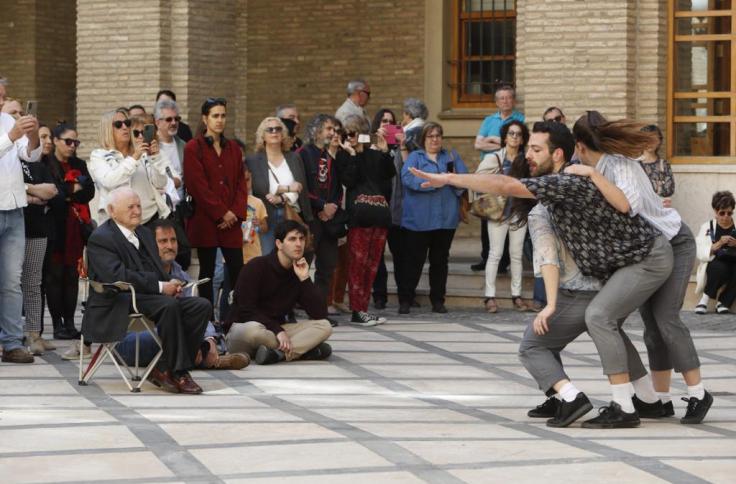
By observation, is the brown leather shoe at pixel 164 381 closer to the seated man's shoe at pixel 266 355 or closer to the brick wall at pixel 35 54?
the seated man's shoe at pixel 266 355

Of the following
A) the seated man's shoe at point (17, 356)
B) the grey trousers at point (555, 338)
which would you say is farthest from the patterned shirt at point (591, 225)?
the seated man's shoe at point (17, 356)

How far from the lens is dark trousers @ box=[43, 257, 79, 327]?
497 inches

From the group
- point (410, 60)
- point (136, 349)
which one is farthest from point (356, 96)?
point (136, 349)

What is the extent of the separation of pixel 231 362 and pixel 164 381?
1.05 meters

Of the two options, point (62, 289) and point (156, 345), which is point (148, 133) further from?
point (156, 345)

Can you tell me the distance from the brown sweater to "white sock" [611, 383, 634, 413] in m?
3.43

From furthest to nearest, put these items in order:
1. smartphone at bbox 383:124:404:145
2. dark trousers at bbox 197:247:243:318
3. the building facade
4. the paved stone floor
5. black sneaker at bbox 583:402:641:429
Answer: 1. the building facade
2. smartphone at bbox 383:124:404:145
3. dark trousers at bbox 197:247:243:318
4. black sneaker at bbox 583:402:641:429
5. the paved stone floor

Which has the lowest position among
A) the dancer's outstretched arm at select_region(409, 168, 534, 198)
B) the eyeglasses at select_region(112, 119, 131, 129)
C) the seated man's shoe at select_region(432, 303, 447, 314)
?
the seated man's shoe at select_region(432, 303, 447, 314)

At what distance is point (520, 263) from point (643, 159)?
1.45 metres

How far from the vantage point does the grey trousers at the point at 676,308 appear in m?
8.88

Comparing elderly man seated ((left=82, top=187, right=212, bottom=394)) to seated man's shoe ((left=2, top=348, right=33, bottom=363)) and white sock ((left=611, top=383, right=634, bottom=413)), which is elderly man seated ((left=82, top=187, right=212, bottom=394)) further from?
white sock ((left=611, top=383, right=634, bottom=413))

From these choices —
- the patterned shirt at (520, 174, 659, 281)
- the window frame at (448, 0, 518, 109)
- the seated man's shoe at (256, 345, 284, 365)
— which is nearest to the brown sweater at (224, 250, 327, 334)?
the seated man's shoe at (256, 345, 284, 365)

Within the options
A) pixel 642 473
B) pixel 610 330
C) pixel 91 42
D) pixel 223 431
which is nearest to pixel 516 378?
pixel 610 330

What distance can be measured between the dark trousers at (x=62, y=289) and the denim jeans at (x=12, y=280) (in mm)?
1175
